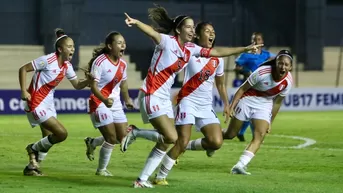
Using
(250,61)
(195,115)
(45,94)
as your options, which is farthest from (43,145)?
(250,61)

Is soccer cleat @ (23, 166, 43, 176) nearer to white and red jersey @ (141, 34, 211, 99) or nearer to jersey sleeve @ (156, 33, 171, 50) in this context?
white and red jersey @ (141, 34, 211, 99)

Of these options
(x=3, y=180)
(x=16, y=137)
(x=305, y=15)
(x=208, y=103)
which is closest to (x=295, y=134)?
(x=16, y=137)

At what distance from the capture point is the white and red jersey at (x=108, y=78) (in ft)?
43.9

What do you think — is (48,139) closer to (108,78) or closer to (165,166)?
(108,78)

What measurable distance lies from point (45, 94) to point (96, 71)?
0.89 meters

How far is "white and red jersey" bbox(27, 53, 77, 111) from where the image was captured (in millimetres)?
13367

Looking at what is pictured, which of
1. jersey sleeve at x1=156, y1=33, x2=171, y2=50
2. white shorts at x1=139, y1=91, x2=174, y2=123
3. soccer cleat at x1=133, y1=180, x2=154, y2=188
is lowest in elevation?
soccer cleat at x1=133, y1=180, x2=154, y2=188

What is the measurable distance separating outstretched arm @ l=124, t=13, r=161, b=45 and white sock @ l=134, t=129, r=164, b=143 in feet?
3.87

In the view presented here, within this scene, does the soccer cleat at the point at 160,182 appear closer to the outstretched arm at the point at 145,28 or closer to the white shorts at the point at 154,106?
the white shorts at the point at 154,106

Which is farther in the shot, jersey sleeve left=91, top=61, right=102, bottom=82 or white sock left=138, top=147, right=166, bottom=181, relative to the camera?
jersey sleeve left=91, top=61, right=102, bottom=82

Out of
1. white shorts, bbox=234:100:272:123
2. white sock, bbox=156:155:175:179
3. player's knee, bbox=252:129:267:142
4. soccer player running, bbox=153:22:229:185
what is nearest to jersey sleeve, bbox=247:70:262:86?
white shorts, bbox=234:100:272:123

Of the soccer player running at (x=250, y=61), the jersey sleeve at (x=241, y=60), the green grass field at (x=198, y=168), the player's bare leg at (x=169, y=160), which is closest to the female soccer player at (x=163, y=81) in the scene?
the player's bare leg at (x=169, y=160)

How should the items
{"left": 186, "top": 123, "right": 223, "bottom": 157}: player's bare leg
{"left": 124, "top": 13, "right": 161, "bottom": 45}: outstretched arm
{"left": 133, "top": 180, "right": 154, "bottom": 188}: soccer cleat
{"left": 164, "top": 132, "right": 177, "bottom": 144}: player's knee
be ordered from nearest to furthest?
{"left": 124, "top": 13, "right": 161, "bottom": 45}: outstretched arm
{"left": 164, "top": 132, "right": 177, "bottom": 144}: player's knee
{"left": 133, "top": 180, "right": 154, "bottom": 188}: soccer cleat
{"left": 186, "top": 123, "right": 223, "bottom": 157}: player's bare leg

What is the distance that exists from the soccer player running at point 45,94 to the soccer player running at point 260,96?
2536 millimetres
